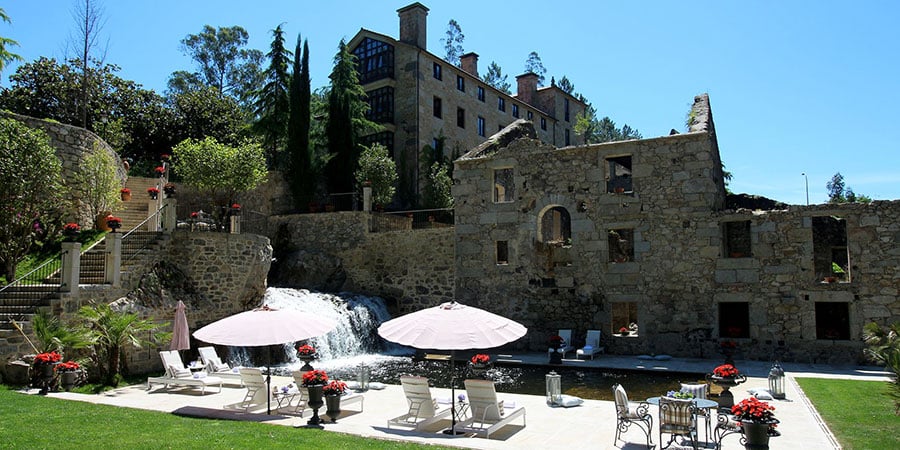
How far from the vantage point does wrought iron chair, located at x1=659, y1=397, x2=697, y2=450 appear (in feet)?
26.1

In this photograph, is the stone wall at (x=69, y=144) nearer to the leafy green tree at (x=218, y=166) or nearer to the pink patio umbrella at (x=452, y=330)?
the leafy green tree at (x=218, y=166)

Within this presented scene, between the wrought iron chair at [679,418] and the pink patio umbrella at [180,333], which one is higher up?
the pink patio umbrella at [180,333]

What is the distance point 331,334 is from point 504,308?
20.9ft

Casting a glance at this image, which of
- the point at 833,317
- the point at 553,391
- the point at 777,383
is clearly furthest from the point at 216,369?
the point at 833,317

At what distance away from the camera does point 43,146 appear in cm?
1602

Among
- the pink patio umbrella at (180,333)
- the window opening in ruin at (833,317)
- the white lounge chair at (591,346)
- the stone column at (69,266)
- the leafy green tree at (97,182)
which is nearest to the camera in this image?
the stone column at (69,266)

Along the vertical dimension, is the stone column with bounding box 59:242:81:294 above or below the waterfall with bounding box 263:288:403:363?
above

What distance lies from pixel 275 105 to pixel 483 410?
86.8 ft

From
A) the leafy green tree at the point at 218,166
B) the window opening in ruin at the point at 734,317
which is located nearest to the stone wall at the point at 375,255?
the leafy green tree at the point at 218,166

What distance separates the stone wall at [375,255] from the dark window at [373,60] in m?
11.5

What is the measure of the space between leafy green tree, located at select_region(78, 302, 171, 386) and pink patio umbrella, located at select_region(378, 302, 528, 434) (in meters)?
7.20

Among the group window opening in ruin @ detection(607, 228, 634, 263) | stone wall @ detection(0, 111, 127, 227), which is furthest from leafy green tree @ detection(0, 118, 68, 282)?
window opening in ruin @ detection(607, 228, 634, 263)

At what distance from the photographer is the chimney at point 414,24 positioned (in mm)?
34219

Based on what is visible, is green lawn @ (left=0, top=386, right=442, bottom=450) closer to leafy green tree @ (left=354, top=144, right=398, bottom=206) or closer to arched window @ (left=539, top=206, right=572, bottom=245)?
leafy green tree @ (left=354, top=144, right=398, bottom=206)
